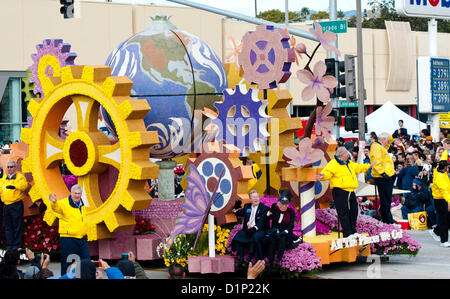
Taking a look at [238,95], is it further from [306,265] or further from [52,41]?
[52,41]

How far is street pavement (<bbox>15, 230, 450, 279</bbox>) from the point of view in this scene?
13.3 meters

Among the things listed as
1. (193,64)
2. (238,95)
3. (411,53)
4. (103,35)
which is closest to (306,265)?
(238,95)

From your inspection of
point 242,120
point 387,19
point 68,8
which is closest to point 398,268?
point 242,120

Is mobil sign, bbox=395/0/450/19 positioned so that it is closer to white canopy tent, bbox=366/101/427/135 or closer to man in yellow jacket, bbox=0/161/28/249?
white canopy tent, bbox=366/101/427/135

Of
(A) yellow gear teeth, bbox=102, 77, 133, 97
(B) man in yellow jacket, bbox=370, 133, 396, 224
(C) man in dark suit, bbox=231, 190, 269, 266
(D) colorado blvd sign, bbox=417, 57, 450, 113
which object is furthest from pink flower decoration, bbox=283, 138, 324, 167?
(D) colorado blvd sign, bbox=417, 57, 450, 113

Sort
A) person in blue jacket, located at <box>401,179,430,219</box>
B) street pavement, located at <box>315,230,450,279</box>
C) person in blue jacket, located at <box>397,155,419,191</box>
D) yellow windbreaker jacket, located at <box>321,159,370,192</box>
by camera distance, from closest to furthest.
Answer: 1. street pavement, located at <box>315,230,450,279</box>
2. yellow windbreaker jacket, located at <box>321,159,370,192</box>
3. person in blue jacket, located at <box>401,179,430,219</box>
4. person in blue jacket, located at <box>397,155,419,191</box>

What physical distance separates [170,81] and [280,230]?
321 centimetres

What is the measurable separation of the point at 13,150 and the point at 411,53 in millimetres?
35699

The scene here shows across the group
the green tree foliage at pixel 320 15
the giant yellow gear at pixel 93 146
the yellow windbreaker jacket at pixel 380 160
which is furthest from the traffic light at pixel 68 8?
the green tree foliage at pixel 320 15

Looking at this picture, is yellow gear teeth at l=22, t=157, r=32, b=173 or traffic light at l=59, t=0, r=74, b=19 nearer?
yellow gear teeth at l=22, t=157, r=32, b=173

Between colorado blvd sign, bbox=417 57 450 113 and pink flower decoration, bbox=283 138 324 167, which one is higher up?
colorado blvd sign, bbox=417 57 450 113

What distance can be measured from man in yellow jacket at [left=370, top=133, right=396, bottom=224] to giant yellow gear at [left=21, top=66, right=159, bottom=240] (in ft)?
17.8

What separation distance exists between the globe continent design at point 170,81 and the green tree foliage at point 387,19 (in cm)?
5271

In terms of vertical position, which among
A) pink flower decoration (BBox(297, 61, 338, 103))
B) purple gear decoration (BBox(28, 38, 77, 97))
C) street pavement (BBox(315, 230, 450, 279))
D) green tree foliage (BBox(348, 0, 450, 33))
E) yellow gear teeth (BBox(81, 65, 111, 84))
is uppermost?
green tree foliage (BBox(348, 0, 450, 33))
